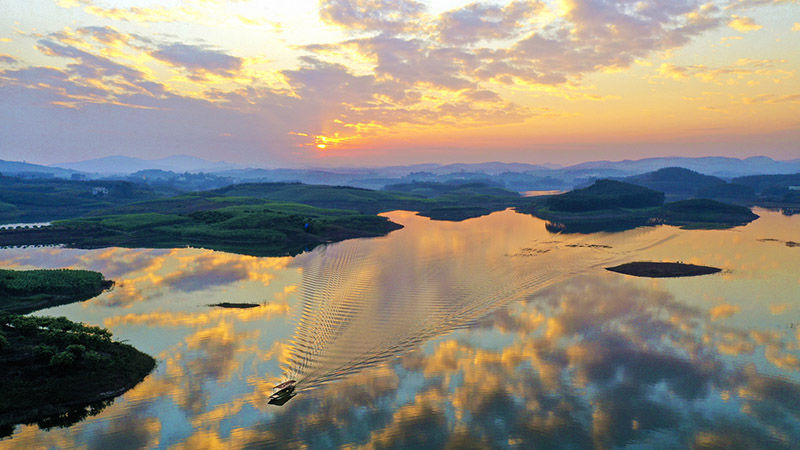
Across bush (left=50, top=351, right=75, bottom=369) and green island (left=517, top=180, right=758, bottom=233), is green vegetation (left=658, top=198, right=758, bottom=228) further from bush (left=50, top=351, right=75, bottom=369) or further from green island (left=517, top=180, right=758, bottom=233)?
bush (left=50, top=351, right=75, bottom=369)

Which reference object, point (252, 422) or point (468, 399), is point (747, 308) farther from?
point (252, 422)

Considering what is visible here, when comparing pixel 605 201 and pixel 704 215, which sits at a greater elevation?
pixel 605 201

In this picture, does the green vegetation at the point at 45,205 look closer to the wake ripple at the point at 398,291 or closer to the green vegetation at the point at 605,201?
the wake ripple at the point at 398,291

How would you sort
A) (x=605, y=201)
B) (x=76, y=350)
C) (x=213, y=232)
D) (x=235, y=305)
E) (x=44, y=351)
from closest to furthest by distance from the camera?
(x=44, y=351), (x=76, y=350), (x=235, y=305), (x=213, y=232), (x=605, y=201)

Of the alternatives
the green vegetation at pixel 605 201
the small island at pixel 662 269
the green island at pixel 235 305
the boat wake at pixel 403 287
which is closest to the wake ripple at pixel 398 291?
the boat wake at pixel 403 287

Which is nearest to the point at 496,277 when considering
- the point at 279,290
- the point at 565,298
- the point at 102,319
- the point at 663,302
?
the point at 565,298

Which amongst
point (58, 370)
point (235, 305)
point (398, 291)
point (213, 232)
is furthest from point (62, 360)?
point (213, 232)

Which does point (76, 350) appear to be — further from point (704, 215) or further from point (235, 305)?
point (704, 215)
